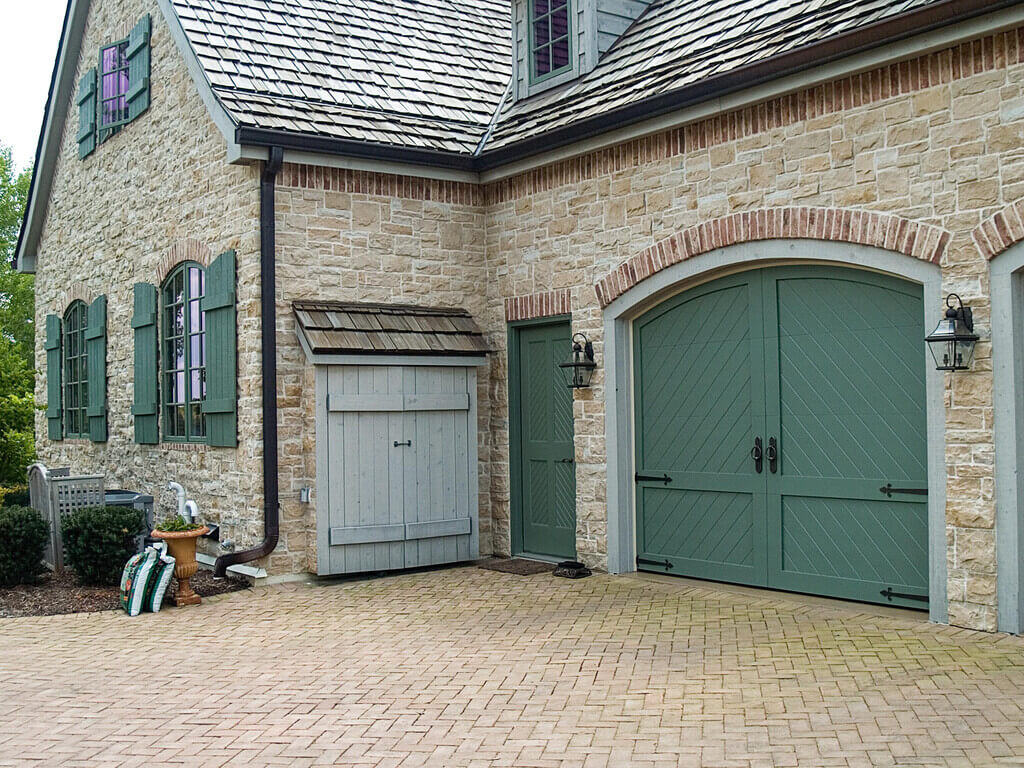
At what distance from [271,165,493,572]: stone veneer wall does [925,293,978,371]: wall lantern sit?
505 cm

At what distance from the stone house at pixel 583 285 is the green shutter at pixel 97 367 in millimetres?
229

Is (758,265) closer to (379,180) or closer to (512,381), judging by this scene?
(512,381)

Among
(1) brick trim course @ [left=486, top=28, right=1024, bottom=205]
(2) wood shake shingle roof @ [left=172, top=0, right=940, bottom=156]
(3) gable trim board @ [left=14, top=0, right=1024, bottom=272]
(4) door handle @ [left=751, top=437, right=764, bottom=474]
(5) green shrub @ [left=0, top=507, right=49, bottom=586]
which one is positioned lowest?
(5) green shrub @ [left=0, top=507, right=49, bottom=586]

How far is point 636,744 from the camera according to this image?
5.01 m

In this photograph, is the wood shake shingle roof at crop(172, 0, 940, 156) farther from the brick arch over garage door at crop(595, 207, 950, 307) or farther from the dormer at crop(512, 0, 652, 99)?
the brick arch over garage door at crop(595, 207, 950, 307)

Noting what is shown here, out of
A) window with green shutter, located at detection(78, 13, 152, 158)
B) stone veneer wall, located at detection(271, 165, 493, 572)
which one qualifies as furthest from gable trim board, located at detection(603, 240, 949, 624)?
window with green shutter, located at detection(78, 13, 152, 158)

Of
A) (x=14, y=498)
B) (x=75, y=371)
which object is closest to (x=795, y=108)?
(x=14, y=498)

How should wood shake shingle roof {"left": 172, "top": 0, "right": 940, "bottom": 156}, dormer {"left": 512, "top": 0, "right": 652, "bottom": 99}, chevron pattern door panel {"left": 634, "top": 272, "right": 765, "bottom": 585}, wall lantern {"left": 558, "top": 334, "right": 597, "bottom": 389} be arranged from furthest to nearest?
dormer {"left": 512, "top": 0, "right": 652, "bottom": 99} → wall lantern {"left": 558, "top": 334, "right": 597, "bottom": 389} → wood shake shingle roof {"left": 172, "top": 0, "right": 940, "bottom": 156} → chevron pattern door panel {"left": 634, "top": 272, "right": 765, "bottom": 585}

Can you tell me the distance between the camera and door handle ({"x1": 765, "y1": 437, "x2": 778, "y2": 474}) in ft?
27.3

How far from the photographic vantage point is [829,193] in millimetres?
7844

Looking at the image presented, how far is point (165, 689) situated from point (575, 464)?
15.4ft

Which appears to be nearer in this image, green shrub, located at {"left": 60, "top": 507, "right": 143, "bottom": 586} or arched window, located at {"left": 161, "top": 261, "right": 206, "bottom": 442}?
green shrub, located at {"left": 60, "top": 507, "right": 143, "bottom": 586}

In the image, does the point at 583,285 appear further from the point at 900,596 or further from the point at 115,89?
the point at 115,89

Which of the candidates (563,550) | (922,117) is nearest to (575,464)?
(563,550)
